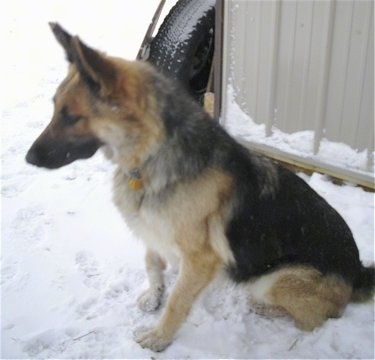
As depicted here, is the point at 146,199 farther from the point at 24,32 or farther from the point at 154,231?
the point at 24,32

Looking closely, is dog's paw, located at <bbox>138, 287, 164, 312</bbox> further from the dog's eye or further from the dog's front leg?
the dog's eye

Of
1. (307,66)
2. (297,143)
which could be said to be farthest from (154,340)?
(307,66)

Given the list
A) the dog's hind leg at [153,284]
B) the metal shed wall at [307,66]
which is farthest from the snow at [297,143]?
the dog's hind leg at [153,284]

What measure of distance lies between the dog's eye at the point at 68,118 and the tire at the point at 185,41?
2.99 meters

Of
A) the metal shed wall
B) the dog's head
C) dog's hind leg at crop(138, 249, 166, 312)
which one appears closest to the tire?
the metal shed wall

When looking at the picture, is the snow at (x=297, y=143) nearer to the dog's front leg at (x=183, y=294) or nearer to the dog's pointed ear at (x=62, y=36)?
the dog's front leg at (x=183, y=294)

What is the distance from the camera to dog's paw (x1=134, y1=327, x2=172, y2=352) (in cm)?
278

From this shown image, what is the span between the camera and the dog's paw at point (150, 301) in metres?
3.09

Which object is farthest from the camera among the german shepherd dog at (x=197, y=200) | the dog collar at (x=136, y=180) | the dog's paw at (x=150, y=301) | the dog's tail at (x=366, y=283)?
the dog's paw at (x=150, y=301)

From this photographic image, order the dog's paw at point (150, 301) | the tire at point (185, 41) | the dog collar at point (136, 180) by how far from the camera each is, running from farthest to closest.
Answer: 1. the tire at point (185, 41)
2. the dog's paw at point (150, 301)
3. the dog collar at point (136, 180)

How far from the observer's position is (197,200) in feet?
8.26

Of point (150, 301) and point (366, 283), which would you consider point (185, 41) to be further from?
point (366, 283)

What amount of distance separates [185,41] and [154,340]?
12.3 ft

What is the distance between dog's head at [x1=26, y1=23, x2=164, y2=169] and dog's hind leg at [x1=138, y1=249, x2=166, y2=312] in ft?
3.01
